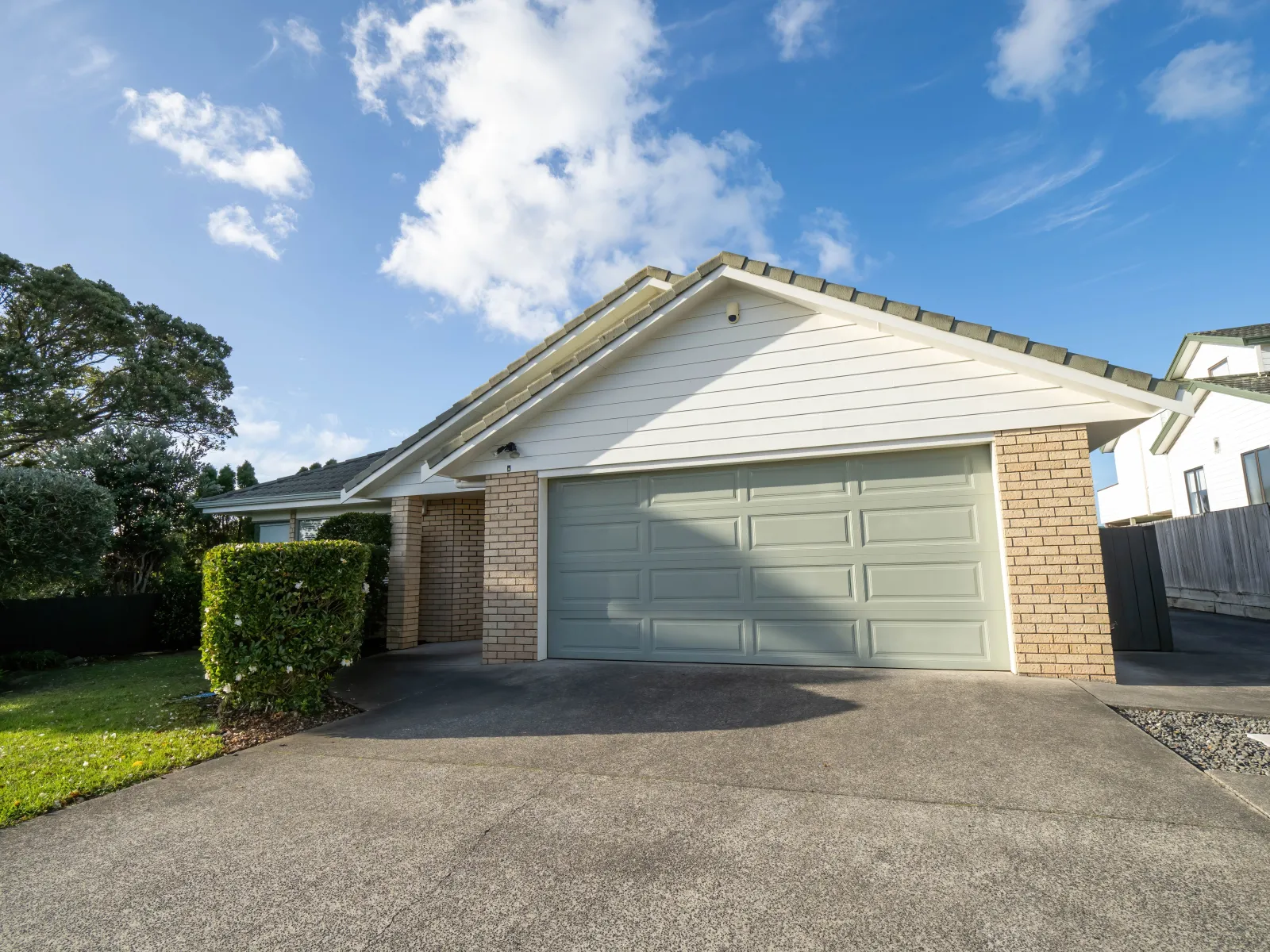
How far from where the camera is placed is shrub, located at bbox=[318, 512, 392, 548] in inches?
475

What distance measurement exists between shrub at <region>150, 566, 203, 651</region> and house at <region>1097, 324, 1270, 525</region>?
18.8 m

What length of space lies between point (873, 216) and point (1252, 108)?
5.97m

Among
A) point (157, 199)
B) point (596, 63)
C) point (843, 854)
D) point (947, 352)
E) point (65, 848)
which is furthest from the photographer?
point (157, 199)

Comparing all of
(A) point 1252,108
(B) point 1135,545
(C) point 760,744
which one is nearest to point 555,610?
(C) point 760,744

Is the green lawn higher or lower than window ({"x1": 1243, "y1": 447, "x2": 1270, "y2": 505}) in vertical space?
lower

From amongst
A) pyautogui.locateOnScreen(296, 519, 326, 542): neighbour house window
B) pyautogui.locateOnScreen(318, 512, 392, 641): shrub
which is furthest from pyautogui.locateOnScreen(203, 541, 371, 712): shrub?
pyautogui.locateOnScreen(296, 519, 326, 542): neighbour house window

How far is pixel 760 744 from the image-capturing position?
4.73 metres

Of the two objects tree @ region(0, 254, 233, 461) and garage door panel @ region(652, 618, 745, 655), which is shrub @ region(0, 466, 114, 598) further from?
garage door panel @ region(652, 618, 745, 655)

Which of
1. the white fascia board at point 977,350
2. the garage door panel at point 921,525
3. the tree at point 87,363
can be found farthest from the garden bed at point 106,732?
the tree at point 87,363

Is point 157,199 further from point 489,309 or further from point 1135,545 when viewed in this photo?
point 1135,545

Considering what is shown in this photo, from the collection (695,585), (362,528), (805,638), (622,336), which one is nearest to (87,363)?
(362,528)

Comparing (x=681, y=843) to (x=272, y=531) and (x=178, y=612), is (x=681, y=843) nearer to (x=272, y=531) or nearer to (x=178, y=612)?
(x=178, y=612)

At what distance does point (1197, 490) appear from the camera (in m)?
18.3

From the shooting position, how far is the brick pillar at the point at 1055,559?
20.6 ft
